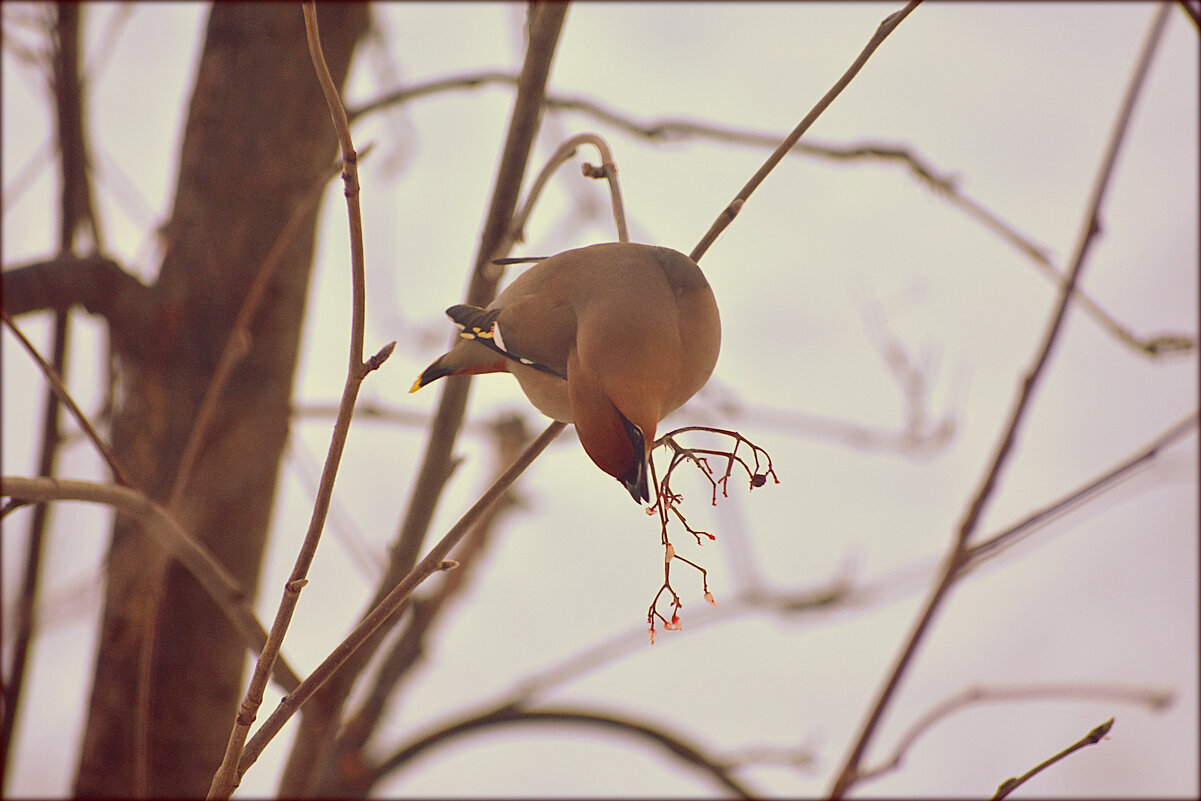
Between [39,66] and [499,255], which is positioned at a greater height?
[39,66]

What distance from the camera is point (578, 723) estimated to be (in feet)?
3.11

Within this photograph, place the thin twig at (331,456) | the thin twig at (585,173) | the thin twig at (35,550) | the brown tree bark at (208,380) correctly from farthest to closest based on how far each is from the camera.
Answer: the brown tree bark at (208,380), the thin twig at (35,550), the thin twig at (585,173), the thin twig at (331,456)

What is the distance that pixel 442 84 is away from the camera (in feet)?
2.59

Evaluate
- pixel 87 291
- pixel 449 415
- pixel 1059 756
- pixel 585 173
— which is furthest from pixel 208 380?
pixel 1059 756

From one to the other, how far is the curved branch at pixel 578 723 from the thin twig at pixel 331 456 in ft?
1.97

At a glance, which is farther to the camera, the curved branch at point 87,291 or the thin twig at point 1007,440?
the curved branch at point 87,291

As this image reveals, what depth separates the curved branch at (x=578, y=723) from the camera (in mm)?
898

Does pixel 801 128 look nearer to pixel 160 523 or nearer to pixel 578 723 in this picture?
pixel 160 523

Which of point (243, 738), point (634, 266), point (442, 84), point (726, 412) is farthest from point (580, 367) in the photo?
point (726, 412)

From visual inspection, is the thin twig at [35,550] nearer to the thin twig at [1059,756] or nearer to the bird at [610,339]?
the bird at [610,339]

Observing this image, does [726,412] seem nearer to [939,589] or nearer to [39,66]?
[939,589]

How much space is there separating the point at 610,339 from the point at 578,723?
0.69 meters

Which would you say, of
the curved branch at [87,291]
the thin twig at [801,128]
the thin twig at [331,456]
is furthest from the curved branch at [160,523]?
the curved branch at [87,291]

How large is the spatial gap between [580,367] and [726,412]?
619 millimetres
